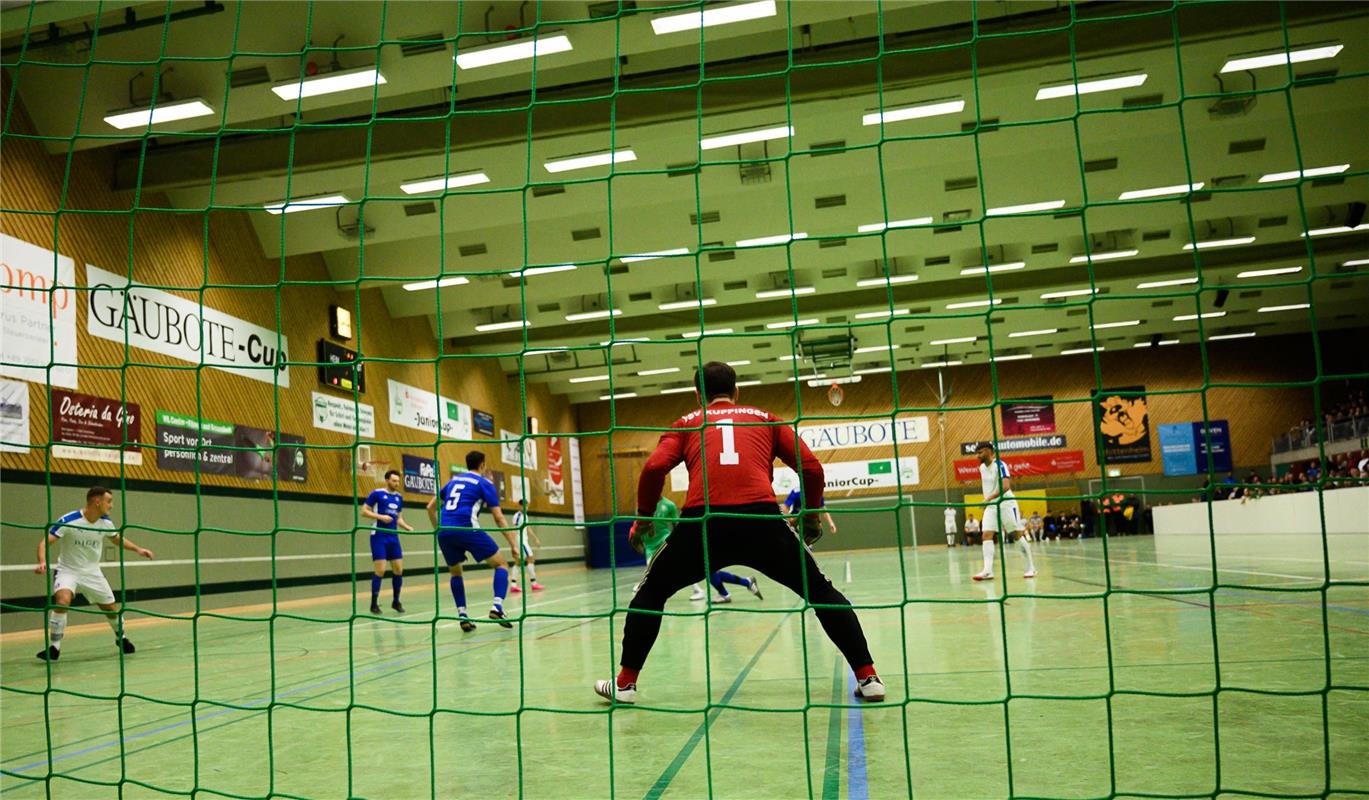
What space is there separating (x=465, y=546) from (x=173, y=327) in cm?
931

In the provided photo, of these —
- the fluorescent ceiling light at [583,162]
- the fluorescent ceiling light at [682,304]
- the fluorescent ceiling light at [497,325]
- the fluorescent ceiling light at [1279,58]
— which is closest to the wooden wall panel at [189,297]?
the fluorescent ceiling light at [497,325]

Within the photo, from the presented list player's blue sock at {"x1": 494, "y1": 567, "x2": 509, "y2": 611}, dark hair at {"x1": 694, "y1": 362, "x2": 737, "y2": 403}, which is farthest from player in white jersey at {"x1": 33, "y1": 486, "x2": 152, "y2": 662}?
dark hair at {"x1": 694, "y1": 362, "x2": 737, "y2": 403}

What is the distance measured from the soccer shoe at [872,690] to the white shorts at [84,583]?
755 centimetres

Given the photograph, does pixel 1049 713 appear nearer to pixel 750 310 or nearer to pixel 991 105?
pixel 991 105

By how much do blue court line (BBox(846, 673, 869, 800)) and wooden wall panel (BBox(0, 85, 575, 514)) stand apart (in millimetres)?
5584

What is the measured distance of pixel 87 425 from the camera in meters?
13.8

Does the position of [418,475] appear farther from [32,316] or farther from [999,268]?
[999,268]

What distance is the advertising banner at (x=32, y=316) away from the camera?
12.5 metres

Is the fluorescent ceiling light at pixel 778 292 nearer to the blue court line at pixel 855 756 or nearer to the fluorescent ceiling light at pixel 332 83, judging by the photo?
the fluorescent ceiling light at pixel 332 83

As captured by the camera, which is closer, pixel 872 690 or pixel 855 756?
pixel 855 756

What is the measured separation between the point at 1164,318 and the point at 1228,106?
1755 centimetres

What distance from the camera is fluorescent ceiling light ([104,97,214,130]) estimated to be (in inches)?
520

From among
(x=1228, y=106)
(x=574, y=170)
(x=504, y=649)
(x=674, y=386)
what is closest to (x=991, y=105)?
(x=1228, y=106)

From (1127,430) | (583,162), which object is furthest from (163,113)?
(1127,430)
